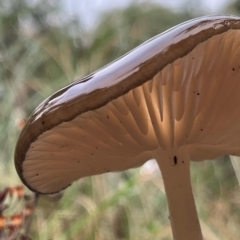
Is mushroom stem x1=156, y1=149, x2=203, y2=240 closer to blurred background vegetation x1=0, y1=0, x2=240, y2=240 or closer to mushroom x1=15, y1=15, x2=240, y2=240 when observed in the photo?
mushroom x1=15, y1=15, x2=240, y2=240

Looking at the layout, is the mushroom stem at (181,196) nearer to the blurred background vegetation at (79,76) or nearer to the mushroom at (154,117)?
the mushroom at (154,117)

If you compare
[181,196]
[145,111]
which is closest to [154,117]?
[145,111]

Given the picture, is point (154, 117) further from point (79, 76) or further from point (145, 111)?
point (79, 76)

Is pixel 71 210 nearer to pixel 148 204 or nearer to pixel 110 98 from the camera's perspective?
pixel 148 204

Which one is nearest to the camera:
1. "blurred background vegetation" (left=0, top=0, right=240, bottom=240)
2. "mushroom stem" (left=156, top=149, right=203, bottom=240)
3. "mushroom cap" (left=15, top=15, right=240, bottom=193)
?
"mushroom cap" (left=15, top=15, right=240, bottom=193)

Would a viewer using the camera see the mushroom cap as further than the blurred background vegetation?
No

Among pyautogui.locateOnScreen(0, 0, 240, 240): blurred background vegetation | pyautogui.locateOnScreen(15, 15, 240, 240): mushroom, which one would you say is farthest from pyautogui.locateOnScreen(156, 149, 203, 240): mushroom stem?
pyautogui.locateOnScreen(0, 0, 240, 240): blurred background vegetation

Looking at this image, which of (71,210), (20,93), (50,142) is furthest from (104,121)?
(20,93)

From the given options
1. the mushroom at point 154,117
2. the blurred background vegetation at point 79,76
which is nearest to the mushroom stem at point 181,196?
the mushroom at point 154,117
